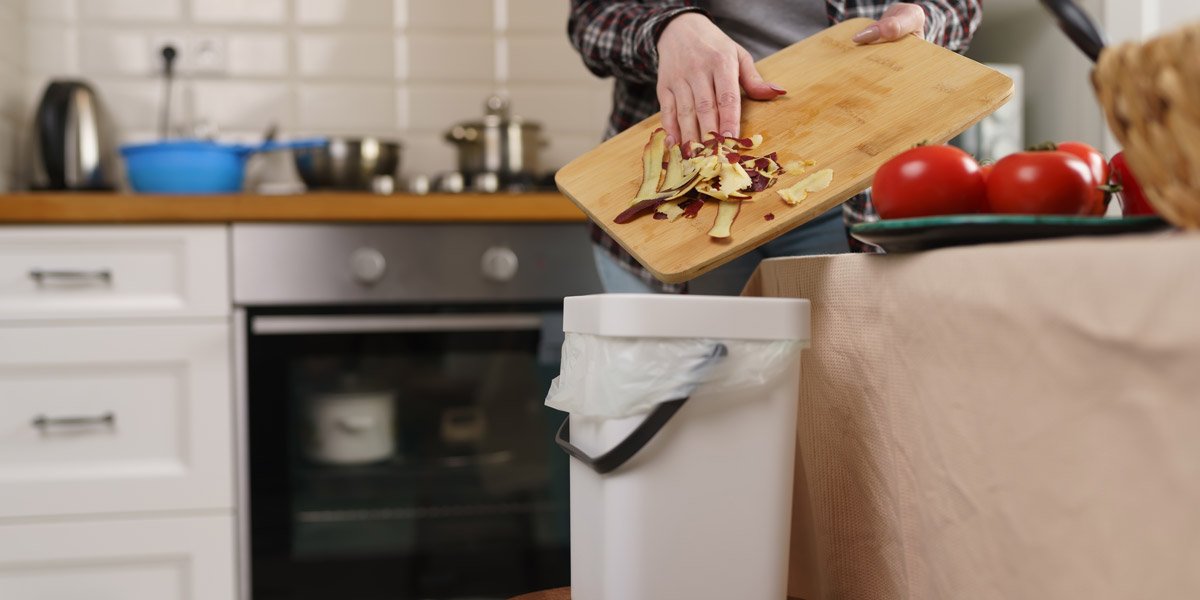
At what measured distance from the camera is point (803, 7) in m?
1.14

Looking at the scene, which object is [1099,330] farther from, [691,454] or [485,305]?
[485,305]

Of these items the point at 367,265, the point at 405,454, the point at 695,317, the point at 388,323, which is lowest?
the point at 405,454

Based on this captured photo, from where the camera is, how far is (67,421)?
1.62 m

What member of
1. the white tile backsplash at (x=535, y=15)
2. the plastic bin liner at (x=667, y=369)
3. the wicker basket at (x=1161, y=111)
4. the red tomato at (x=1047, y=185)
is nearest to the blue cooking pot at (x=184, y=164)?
the white tile backsplash at (x=535, y=15)

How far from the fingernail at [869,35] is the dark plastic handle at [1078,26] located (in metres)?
0.40

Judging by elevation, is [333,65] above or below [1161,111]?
above

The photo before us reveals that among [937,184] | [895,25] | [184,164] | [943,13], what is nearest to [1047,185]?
[937,184]

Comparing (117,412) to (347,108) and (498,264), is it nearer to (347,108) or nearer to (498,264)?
(498,264)

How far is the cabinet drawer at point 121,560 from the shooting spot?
160 centimetres

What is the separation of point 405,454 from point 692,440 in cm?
121

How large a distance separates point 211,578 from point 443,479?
1.33ft

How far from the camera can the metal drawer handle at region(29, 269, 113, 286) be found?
1615mm

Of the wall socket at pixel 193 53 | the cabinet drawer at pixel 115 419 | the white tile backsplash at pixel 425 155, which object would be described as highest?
the wall socket at pixel 193 53

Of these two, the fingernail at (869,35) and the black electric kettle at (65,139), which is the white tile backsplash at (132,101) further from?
the fingernail at (869,35)
